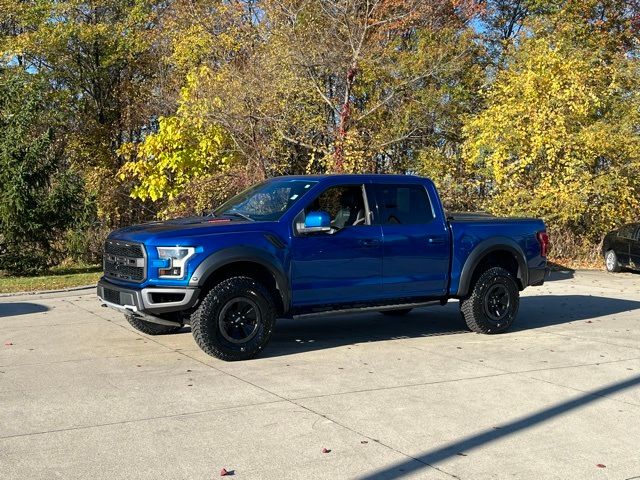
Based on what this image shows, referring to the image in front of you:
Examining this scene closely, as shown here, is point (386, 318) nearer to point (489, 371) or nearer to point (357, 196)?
point (357, 196)

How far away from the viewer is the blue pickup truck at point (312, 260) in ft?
25.8

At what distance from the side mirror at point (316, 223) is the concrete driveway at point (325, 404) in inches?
54.1

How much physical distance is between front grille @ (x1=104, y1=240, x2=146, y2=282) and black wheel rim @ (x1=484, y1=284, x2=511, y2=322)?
4.38 meters

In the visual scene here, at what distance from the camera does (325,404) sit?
21.2 feet

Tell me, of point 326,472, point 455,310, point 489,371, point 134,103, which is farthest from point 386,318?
point 134,103

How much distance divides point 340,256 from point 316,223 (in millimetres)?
545

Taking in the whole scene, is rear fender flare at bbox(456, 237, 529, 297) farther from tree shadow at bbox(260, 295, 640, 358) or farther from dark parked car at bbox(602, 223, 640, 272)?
dark parked car at bbox(602, 223, 640, 272)

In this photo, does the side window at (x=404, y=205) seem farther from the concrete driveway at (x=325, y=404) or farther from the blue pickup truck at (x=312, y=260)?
the concrete driveway at (x=325, y=404)

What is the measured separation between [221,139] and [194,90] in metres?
1.46

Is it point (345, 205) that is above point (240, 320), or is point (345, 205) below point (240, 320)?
above

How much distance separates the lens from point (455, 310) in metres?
12.3

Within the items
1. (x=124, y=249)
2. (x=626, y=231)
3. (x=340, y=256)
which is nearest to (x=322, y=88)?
(x=626, y=231)

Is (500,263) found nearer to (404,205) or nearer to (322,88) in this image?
(404,205)

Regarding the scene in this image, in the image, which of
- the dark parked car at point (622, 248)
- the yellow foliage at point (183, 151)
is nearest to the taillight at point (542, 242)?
the dark parked car at point (622, 248)
